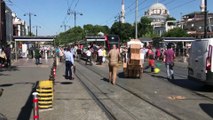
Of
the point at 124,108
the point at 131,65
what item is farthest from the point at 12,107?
the point at 131,65

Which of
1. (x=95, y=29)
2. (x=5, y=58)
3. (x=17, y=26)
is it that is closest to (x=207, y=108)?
(x=5, y=58)

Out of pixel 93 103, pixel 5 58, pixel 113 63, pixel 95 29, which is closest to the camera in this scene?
pixel 93 103

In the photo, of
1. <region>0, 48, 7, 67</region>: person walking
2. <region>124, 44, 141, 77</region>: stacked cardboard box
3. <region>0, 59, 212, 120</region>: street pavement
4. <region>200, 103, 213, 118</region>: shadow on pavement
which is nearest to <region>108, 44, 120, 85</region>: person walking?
<region>0, 59, 212, 120</region>: street pavement

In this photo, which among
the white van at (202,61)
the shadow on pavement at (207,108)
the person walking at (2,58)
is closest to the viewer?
the shadow on pavement at (207,108)

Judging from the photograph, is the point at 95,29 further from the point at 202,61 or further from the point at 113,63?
the point at 202,61

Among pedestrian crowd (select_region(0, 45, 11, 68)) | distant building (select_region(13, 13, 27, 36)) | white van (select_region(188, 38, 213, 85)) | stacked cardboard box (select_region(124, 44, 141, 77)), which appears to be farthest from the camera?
distant building (select_region(13, 13, 27, 36))

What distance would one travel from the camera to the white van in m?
15.9

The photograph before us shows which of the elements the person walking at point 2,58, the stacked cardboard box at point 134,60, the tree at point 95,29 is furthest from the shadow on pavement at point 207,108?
the tree at point 95,29

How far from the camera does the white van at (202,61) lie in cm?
1593

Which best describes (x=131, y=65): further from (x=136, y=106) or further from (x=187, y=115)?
(x=187, y=115)

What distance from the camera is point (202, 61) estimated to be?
16.6 metres

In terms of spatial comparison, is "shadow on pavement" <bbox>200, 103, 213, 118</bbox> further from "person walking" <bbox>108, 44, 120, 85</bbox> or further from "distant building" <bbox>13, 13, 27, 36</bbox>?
"distant building" <bbox>13, 13, 27, 36</bbox>

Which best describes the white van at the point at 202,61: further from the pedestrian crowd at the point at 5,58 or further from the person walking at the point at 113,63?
the pedestrian crowd at the point at 5,58

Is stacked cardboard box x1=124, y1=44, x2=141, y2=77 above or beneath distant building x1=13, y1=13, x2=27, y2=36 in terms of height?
beneath
